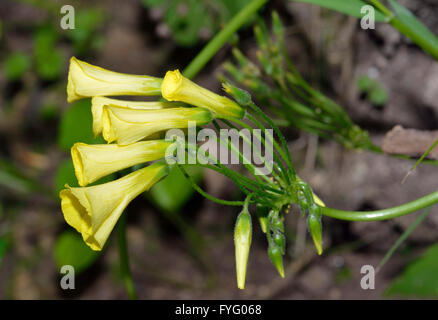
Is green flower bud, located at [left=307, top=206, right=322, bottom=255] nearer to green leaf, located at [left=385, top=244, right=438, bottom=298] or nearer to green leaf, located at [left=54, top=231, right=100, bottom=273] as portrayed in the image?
green leaf, located at [left=385, top=244, right=438, bottom=298]

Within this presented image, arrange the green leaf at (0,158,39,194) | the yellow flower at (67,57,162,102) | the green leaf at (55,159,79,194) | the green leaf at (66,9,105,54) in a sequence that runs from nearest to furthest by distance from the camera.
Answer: the yellow flower at (67,57,162,102)
the green leaf at (55,159,79,194)
the green leaf at (0,158,39,194)
the green leaf at (66,9,105,54)

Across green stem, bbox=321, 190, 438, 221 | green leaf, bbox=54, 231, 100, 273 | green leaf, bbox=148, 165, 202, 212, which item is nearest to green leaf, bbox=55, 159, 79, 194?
green leaf, bbox=54, 231, 100, 273

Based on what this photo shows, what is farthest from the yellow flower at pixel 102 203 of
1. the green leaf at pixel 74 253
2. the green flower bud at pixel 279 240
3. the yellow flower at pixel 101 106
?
the green leaf at pixel 74 253

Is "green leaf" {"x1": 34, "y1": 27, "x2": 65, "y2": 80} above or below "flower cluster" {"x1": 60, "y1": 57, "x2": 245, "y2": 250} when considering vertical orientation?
above

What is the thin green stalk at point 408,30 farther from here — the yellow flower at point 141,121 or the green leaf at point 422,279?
the green leaf at point 422,279

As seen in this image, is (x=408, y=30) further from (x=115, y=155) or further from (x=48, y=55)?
(x=48, y=55)
